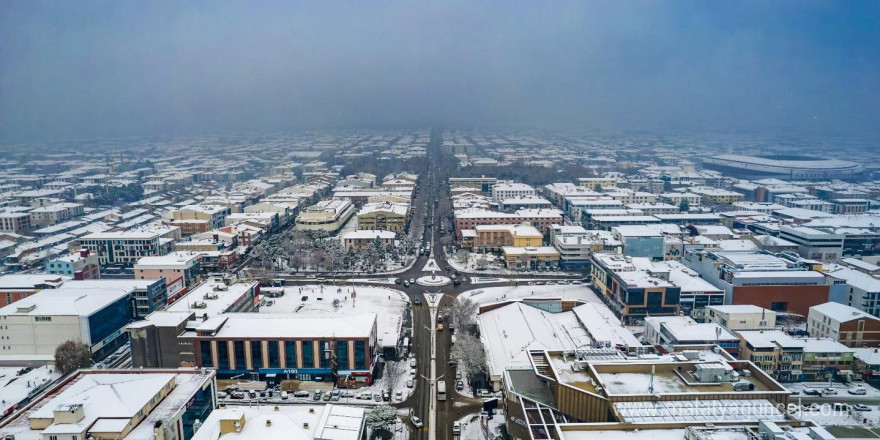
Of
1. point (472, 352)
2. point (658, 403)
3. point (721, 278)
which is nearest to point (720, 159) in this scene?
point (721, 278)

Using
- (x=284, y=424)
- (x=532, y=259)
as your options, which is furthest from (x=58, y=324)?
(x=532, y=259)

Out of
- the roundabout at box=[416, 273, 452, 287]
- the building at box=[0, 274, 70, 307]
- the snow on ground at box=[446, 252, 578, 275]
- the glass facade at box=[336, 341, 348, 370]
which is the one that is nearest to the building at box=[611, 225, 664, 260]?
the snow on ground at box=[446, 252, 578, 275]

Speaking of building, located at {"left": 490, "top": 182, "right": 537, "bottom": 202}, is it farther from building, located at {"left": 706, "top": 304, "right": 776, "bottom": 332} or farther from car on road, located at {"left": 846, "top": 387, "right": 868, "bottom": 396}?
car on road, located at {"left": 846, "top": 387, "right": 868, "bottom": 396}

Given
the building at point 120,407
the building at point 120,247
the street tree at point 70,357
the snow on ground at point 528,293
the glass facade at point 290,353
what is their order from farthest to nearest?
the building at point 120,247
the snow on ground at point 528,293
the street tree at point 70,357
the glass facade at point 290,353
the building at point 120,407

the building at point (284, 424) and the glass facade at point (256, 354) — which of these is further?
the glass facade at point (256, 354)

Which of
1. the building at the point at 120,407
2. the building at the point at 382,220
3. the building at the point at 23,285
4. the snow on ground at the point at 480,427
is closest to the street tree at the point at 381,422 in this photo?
the snow on ground at the point at 480,427

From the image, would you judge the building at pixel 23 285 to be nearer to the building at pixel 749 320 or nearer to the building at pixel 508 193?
the building at pixel 749 320

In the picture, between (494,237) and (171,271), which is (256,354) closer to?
(171,271)
